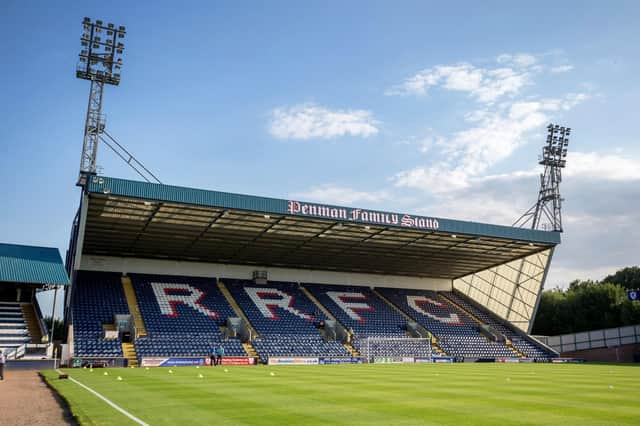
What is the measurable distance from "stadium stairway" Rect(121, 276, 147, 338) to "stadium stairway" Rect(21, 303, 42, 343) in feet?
21.4

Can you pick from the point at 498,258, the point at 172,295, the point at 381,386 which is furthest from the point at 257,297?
the point at 381,386

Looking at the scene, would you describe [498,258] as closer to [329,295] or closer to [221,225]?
[329,295]

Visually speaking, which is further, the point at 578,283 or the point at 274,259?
the point at 578,283

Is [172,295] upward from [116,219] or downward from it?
downward

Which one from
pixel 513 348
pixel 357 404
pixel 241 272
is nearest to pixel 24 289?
pixel 241 272

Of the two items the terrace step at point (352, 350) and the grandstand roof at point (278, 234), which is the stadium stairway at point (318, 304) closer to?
the grandstand roof at point (278, 234)

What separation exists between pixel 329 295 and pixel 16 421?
147 ft

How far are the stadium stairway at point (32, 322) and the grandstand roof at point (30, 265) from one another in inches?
126

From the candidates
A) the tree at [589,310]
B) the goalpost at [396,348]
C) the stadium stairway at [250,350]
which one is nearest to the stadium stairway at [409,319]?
the goalpost at [396,348]

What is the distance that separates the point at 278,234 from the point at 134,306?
1320 cm

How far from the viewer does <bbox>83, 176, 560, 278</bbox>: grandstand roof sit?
120ft

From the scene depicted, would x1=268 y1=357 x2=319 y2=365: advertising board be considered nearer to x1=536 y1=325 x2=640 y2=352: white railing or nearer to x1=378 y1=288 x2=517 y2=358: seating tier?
x1=378 y1=288 x2=517 y2=358: seating tier

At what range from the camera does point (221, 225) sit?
41594 mm

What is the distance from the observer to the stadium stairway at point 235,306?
144ft
